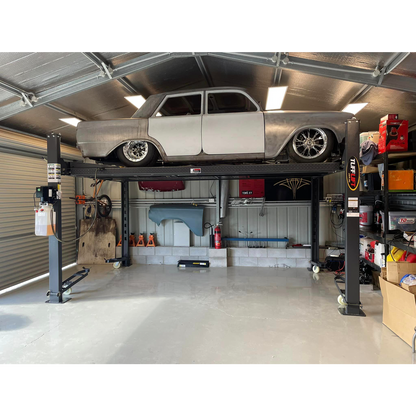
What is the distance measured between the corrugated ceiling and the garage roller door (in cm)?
75

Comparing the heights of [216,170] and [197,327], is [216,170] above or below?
above

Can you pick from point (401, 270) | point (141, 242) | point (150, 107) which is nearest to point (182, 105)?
point (150, 107)

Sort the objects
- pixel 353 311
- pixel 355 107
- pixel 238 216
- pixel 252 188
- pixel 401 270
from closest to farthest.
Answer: pixel 401 270 → pixel 353 311 → pixel 355 107 → pixel 252 188 → pixel 238 216

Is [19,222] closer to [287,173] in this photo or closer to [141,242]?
[141,242]

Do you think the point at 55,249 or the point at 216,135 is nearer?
the point at 216,135

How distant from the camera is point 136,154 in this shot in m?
3.94

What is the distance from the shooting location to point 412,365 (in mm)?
2250

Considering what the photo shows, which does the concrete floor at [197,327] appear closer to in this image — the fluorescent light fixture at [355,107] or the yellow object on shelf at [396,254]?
the yellow object on shelf at [396,254]

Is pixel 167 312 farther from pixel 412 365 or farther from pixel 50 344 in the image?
pixel 412 365

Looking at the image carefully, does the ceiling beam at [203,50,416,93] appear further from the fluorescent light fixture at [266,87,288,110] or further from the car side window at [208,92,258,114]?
the fluorescent light fixture at [266,87,288,110]

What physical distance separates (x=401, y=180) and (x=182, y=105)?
3626mm

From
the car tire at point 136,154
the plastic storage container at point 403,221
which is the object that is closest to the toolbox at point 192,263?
the car tire at point 136,154

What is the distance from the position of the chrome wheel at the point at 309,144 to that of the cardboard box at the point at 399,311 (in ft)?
5.92

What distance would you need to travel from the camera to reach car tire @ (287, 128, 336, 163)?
353cm
